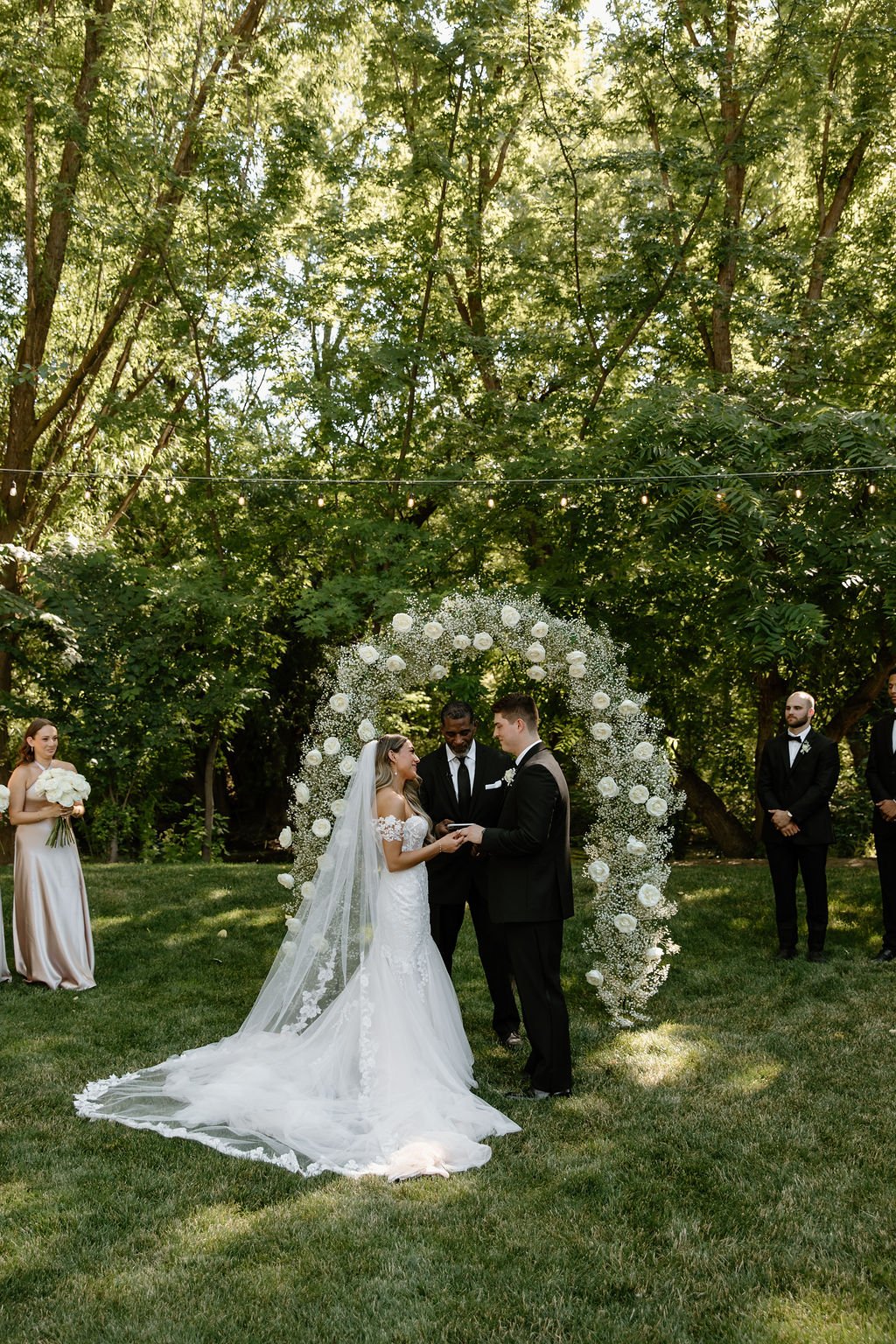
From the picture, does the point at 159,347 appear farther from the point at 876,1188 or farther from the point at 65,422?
the point at 876,1188

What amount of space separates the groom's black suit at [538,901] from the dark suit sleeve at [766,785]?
323 cm

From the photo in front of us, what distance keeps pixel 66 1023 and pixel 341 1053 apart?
2.31 m

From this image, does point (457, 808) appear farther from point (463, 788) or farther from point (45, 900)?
point (45, 900)

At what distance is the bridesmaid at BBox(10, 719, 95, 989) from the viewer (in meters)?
7.20

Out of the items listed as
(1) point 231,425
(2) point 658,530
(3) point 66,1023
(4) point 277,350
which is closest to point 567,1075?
(3) point 66,1023

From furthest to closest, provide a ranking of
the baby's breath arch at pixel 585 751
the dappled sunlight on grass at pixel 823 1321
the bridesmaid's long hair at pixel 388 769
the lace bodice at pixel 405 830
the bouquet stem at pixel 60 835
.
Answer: the bouquet stem at pixel 60 835, the baby's breath arch at pixel 585 751, the bridesmaid's long hair at pixel 388 769, the lace bodice at pixel 405 830, the dappled sunlight on grass at pixel 823 1321

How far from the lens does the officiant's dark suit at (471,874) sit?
6102 mm

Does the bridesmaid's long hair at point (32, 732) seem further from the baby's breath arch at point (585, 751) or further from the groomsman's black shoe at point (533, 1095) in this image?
the groomsman's black shoe at point (533, 1095)

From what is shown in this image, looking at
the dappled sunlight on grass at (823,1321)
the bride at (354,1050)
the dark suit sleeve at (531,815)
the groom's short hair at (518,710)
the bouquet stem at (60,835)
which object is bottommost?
the dappled sunlight on grass at (823,1321)

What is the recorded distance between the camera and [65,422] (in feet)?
44.5

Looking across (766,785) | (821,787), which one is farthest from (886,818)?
(766,785)

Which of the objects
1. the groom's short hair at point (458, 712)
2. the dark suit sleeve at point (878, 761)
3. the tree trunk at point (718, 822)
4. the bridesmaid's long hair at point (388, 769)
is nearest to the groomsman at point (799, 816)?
the dark suit sleeve at point (878, 761)

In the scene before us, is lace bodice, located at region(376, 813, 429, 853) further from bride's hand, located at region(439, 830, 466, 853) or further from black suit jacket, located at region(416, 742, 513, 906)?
black suit jacket, located at region(416, 742, 513, 906)

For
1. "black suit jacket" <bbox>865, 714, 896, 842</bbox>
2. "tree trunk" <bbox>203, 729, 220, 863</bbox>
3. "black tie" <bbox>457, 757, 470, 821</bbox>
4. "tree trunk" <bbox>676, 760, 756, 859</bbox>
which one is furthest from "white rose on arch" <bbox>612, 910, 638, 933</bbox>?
"tree trunk" <bbox>203, 729, 220, 863</bbox>
